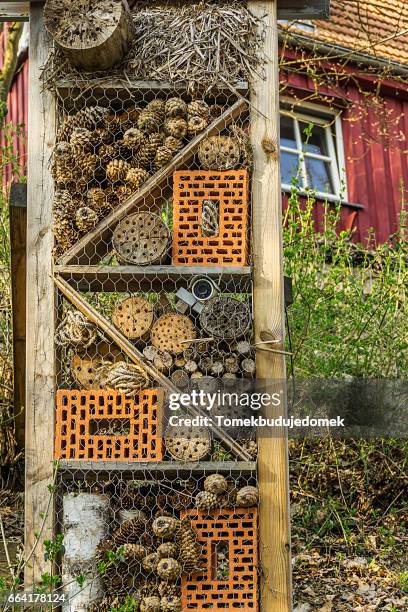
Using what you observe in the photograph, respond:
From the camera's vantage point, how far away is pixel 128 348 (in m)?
4.47

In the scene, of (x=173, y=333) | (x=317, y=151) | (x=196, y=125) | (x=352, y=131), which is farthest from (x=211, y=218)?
(x=352, y=131)

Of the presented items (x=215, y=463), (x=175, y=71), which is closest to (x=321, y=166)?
(x=175, y=71)

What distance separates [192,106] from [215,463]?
5.31ft

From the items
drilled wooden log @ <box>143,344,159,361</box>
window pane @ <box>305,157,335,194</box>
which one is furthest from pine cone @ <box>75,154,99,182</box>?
window pane @ <box>305,157,335,194</box>

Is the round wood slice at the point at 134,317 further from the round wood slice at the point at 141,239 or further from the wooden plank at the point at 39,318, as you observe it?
the wooden plank at the point at 39,318

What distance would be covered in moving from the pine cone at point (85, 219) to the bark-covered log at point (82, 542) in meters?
1.16

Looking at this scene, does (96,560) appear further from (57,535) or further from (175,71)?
(175,71)

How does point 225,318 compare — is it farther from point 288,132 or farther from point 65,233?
point 288,132

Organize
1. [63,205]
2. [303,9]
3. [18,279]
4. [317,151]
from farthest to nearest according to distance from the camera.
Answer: [317,151]
[18,279]
[303,9]
[63,205]

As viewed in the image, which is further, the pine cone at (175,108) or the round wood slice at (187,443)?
the pine cone at (175,108)

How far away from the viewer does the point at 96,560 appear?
429 cm

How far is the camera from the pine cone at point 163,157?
4.65 meters

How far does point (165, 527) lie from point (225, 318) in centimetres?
92

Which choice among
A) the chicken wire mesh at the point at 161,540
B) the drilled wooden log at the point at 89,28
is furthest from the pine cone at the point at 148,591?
the drilled wooden log at the point at 89,28
